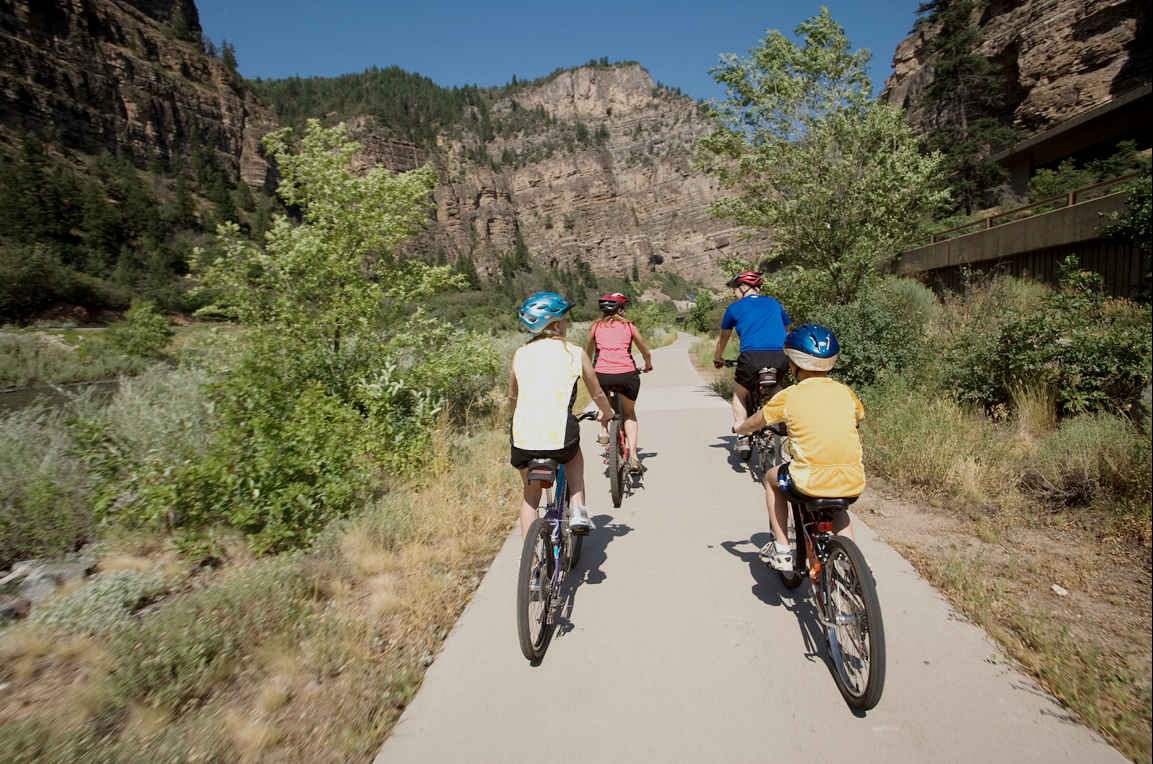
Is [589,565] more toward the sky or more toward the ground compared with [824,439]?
more toward the ground

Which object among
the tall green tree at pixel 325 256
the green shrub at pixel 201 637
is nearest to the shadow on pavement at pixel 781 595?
the green shrub at pixel 201 637

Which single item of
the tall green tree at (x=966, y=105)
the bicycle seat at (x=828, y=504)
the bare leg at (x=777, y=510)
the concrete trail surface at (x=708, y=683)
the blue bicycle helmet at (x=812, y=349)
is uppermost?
the tall green tree at (x=966, y=105)

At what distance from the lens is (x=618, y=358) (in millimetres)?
5887

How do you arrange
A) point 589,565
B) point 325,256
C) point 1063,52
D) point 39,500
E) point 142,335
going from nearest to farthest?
point 589,565
point 39,500
point 325,256
point 1063,52
point 142,335

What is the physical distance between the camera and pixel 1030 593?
11.0 feet

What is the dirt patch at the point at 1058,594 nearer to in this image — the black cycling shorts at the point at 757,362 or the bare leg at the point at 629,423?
the black cycling shorts at the point at 757,362

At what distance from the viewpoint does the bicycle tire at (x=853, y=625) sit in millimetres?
2420

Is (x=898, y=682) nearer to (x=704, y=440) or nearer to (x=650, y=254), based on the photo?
(x=704, y=440)

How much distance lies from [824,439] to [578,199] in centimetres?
16105

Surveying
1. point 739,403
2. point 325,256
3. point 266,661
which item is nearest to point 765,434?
point 739,403

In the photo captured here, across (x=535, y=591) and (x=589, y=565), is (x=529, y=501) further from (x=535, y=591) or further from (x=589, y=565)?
(x=589, y=565)

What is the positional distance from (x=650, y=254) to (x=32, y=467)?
154 m

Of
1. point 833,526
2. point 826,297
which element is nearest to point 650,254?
point 826,297

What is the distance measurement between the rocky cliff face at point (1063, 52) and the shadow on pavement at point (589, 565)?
40.5 m
